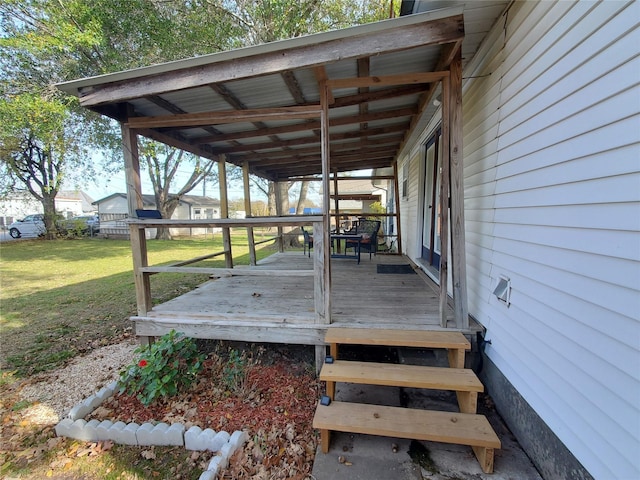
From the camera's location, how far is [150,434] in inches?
80.0

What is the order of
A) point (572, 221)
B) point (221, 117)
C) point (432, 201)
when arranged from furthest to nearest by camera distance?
1. point (432, 201)
2. point (221, 117)
3. point (572, 221)

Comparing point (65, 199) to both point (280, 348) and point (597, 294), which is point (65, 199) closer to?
point (280, 348)

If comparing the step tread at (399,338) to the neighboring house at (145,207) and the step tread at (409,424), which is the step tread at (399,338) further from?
the neighboring house at (145,207)

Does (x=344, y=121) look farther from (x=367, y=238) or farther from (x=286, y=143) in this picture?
(x=367, y=238)

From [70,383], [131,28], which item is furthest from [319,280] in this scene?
[131,28]

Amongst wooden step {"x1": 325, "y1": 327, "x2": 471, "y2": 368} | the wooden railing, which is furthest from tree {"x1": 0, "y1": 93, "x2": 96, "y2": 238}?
wooden step {"x1": 325, "y1": 327, "x2": 471, "y2": 368}

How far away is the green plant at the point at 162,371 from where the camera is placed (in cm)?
234

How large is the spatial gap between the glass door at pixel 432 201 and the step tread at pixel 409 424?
2956 millimetres

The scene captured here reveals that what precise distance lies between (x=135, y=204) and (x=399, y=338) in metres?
2.97

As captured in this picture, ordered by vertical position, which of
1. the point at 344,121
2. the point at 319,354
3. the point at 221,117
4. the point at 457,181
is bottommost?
the point at 319,354

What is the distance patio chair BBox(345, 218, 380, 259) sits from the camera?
6102mm

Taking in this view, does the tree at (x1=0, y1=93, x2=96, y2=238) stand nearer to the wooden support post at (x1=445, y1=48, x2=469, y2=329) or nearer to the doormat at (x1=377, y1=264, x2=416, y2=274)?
the doormat at (x1=377, y1=264, x2=416, y2=274)

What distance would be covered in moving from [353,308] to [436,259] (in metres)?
2.29

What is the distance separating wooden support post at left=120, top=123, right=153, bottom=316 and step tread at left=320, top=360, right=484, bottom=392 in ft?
7.22
